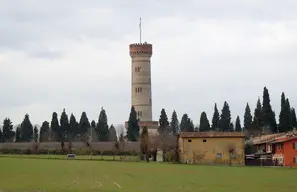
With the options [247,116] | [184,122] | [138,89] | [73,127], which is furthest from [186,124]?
[73,127]

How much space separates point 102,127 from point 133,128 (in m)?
6.76

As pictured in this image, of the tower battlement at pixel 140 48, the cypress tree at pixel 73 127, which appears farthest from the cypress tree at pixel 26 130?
the tower battlement at pixel 140 48

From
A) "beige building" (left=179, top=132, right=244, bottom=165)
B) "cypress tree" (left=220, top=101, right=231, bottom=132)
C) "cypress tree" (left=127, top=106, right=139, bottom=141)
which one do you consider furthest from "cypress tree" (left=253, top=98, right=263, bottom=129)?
"beige building" (left=179, top=132, right=244, bottom=165)

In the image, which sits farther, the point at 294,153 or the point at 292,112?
the point at 292,112

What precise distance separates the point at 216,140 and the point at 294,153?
11.3 meters

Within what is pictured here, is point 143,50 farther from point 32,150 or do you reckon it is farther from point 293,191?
point 293,191

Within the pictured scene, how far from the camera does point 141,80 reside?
524ft

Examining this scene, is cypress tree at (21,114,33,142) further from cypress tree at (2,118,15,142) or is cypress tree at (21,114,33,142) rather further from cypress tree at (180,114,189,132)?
cypress tree at (180,114,189,132)

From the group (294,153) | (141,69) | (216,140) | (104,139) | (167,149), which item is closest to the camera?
(294,153)

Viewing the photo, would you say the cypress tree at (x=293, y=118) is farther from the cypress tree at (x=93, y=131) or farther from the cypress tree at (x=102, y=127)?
the cypress tree at (x=93, y=131)

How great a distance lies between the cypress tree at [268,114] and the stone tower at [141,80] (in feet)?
159

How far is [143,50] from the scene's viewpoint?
161 m

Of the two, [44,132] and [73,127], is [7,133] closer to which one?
[44,132]

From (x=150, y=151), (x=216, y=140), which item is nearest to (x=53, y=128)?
(x=150, y=151)
